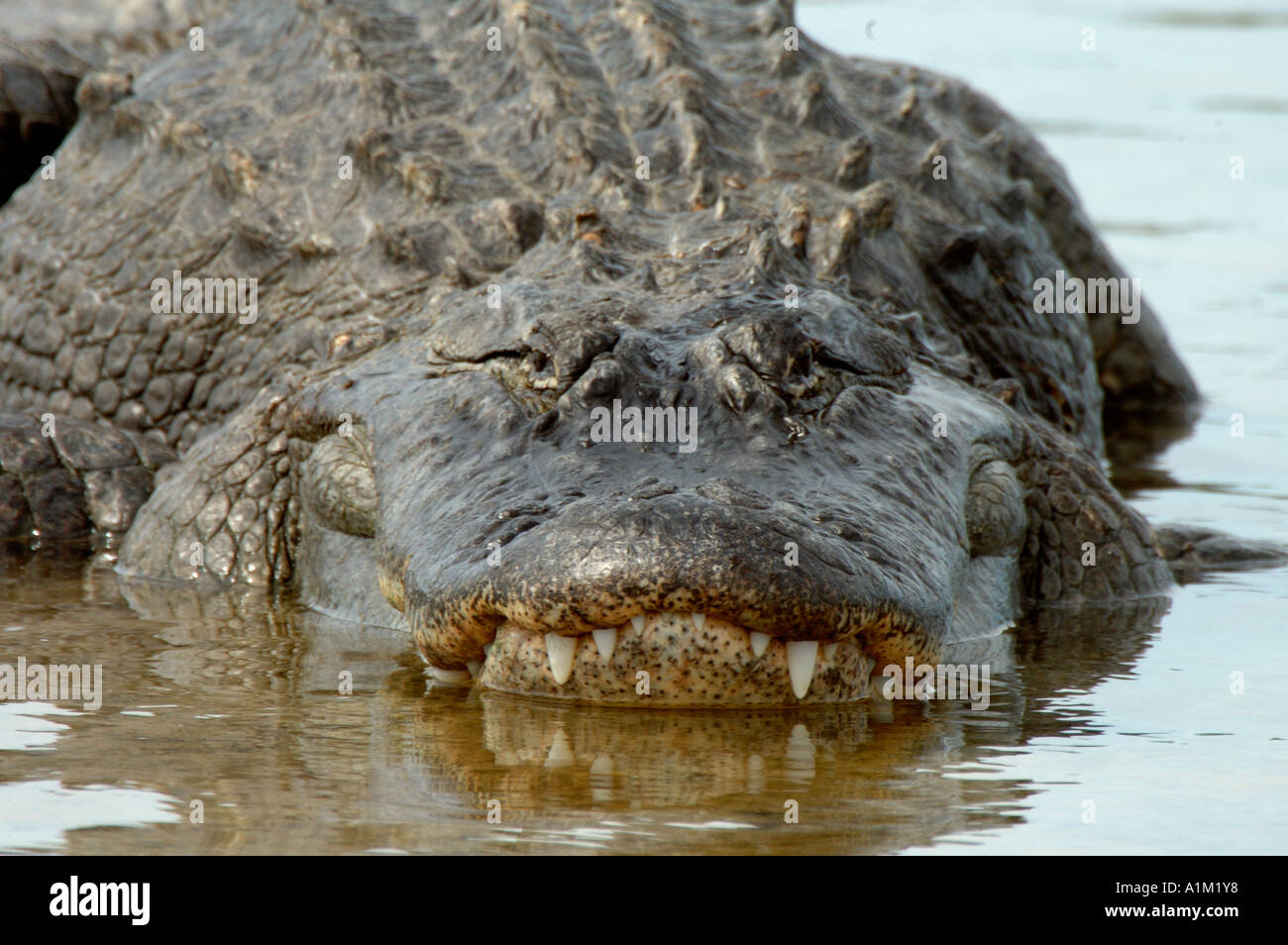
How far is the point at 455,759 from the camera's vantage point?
11.8ft

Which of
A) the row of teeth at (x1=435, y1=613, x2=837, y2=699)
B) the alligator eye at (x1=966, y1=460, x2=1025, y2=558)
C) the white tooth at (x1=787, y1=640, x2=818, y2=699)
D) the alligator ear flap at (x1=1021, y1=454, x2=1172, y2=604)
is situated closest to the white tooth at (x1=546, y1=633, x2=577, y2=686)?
the row of teeth at (x1=435, y1=613, x2=837, y2=699)

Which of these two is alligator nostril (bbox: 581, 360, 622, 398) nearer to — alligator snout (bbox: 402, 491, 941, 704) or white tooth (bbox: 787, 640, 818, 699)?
alligator snout (bbox: 402, 491, 941, 704)

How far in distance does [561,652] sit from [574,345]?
0.84 m

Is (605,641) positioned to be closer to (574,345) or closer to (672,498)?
(672,498)

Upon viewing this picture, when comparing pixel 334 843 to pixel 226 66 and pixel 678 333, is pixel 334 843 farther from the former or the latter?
pixel 226 66

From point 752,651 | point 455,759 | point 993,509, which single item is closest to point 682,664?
point 752,651

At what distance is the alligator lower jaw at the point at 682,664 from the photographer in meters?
3.71

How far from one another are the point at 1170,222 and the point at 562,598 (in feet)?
26.7

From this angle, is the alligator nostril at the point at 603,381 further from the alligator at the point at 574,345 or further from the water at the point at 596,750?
the water at the point at 596,750

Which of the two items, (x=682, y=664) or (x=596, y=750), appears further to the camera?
(x=682, y=664)

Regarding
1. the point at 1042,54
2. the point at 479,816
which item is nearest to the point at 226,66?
the point at 479,816

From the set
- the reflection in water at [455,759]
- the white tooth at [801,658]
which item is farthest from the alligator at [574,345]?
the reflection in water at [455,759]

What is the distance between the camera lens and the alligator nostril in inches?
165

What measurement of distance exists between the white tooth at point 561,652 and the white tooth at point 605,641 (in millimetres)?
69
